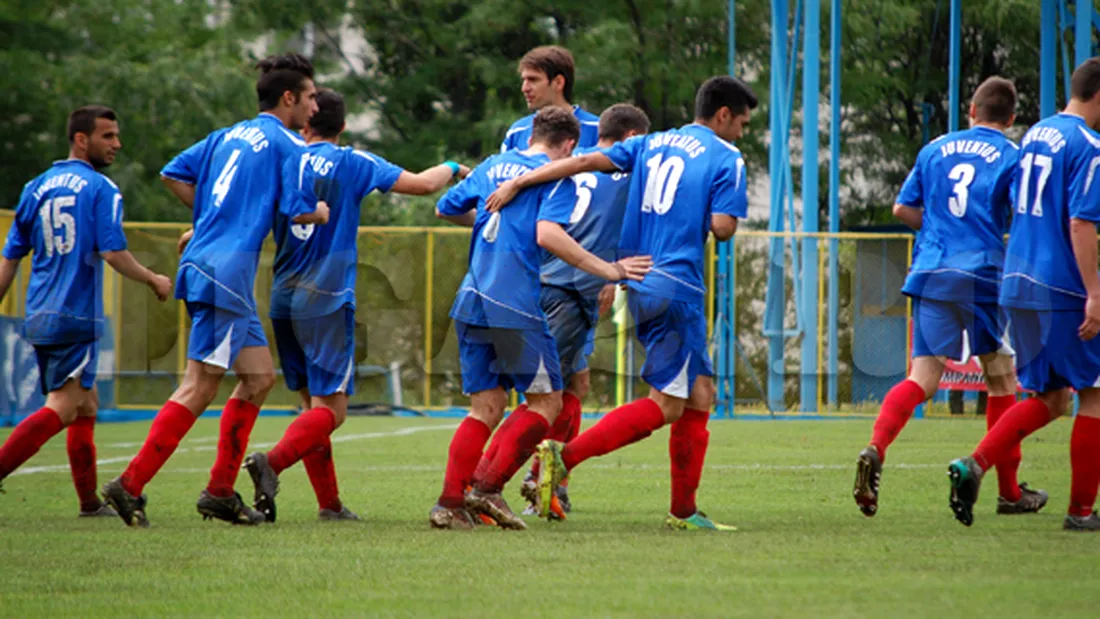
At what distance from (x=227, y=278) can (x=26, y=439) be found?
1546mm

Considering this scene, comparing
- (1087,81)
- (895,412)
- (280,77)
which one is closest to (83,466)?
(280,77)

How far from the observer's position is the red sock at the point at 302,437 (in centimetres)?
700

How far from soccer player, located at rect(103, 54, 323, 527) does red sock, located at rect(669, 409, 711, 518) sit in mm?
1858

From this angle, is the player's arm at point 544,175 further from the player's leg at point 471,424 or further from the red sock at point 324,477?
the red sock at point 324,477

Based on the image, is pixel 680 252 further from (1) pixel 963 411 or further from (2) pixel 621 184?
(1) pixel 963 411

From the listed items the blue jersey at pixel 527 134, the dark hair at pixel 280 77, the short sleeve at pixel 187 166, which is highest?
the dark hair at pixel 280 77

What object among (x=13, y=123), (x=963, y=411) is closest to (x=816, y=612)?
(x=963, y=411)

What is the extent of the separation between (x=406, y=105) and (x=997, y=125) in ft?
75.3

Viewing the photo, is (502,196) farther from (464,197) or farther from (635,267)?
(635,267)

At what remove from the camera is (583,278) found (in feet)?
25.0

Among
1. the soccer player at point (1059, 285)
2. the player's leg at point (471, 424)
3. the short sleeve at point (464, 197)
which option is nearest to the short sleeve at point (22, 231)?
the short sleeve at point (464, 197)

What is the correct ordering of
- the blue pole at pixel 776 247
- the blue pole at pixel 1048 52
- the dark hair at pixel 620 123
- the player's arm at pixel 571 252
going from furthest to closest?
the blue pole at pixel 776 247 → the blue pole at pixel 1048 52 → the dark hair at pixel 620 123 → the player's arm at pixel 571 252

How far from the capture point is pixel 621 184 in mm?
8086

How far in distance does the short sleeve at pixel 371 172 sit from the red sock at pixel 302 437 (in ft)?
3.54
